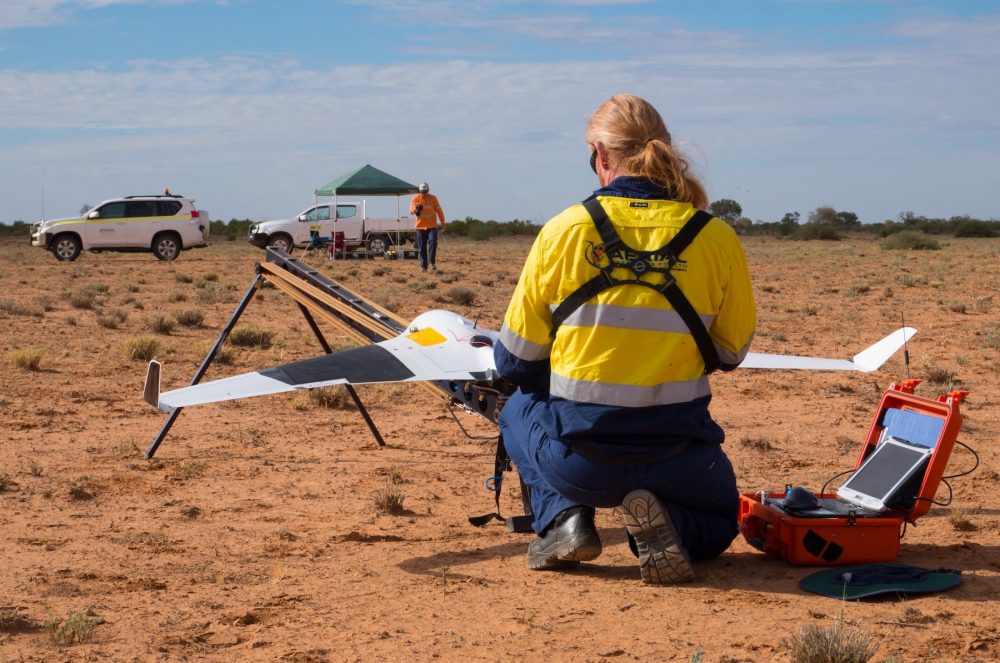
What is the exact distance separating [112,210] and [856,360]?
2903 centimetres

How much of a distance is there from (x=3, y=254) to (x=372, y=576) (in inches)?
1374

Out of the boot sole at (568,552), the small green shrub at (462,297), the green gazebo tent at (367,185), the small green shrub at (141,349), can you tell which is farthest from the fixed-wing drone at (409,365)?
the green gazebo tent at (367,185)

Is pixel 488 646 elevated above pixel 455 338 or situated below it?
below

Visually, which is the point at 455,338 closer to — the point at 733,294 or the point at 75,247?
the point at 733,294

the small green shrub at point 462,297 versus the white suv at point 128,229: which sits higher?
the white suv at point 128,229

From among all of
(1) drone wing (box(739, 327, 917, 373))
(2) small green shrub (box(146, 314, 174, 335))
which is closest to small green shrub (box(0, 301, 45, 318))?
(2) small green shrub (box(146, 314, 174, 335))

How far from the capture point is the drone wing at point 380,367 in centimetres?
497

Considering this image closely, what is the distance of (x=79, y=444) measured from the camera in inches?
313

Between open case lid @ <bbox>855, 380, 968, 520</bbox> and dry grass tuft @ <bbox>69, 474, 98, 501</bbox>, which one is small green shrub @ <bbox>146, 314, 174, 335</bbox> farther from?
open case lid @ <bbox>855, 380, 968, 520</bbox>

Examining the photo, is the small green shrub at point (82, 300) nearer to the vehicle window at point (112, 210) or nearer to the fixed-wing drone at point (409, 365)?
the fixed-wing drone at point (409, 365)

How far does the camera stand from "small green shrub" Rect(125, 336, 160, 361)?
11945mm

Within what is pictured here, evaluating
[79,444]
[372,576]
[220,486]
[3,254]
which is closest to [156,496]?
[220,486]

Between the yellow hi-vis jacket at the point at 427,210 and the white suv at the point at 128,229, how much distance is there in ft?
33.4

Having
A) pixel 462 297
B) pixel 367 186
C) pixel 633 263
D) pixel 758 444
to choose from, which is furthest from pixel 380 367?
pixel 367 186
